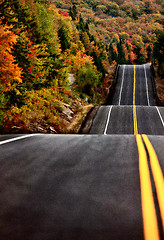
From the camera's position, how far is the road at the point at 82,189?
5.43 feet

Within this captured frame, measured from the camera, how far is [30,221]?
5.87 feet

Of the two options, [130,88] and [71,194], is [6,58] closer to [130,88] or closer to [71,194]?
[71,194]

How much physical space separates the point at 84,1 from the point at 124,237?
244 m

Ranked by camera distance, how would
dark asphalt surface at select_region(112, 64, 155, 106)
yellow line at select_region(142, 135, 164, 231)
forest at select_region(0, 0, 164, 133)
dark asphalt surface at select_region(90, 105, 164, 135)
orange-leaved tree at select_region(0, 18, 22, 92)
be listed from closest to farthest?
yellow line at select_region(142, 135, 164, 231), orange-leaved tree at select_region(0, 18, 22, 92), forest at select_region(0, 0, 164, 133), dark asphalt surface at select_region(90, 105, 164, 135), dark asphalt surface at select_region(112, 64, 155, 106)

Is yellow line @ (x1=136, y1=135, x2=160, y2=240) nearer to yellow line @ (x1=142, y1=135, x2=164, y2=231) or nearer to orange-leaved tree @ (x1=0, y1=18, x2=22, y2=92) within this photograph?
yellow line @ (x1=142, y1=135, x2=164, y2=231)

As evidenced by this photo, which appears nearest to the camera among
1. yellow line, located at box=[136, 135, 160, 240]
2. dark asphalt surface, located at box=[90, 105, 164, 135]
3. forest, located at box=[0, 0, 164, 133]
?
yellow line, located at box=[136, 135, 160, 240]

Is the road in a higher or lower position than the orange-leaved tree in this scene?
lower

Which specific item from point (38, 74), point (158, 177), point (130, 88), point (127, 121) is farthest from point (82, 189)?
point (130, 88)

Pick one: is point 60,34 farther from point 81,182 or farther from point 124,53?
point 124,53

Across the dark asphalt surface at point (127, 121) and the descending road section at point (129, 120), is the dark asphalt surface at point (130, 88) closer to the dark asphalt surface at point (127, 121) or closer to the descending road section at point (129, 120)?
the descending road section at point (129, 120)

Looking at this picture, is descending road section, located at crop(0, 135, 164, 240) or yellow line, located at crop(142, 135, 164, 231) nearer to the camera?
descending road section, located at crop(0, 135, 164, 240)

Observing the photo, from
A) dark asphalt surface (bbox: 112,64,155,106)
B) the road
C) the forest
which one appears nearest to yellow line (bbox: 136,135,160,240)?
the road

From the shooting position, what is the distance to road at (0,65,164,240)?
5.43 feet

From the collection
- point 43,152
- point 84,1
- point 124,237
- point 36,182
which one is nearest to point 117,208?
point 124,237
